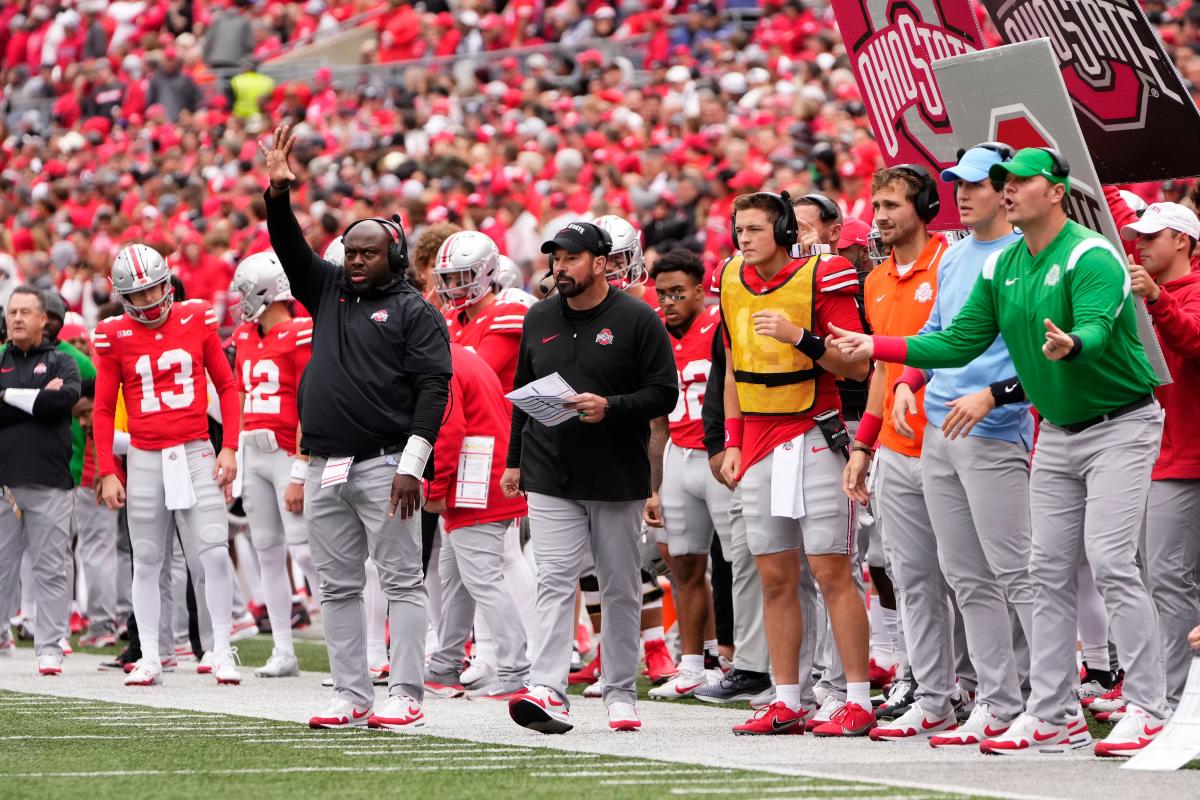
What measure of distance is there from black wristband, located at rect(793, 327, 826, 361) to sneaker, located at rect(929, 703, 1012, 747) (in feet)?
4.73

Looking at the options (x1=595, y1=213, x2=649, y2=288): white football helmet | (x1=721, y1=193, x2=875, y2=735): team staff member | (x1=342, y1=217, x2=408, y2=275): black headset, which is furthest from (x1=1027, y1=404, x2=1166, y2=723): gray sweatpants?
(x1=595, y1=213, x2=649, y2=288): white football helmet

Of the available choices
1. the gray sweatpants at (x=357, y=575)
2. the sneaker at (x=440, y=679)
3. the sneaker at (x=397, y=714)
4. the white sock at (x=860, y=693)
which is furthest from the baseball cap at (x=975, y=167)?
the sneaker at (x=440, y=679)

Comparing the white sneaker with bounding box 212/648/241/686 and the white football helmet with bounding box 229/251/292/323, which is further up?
the white football helmet with bounding box 229/251/292/323

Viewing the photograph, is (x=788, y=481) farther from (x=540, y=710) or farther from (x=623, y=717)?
(x=540, y=710)

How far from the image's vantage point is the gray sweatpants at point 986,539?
6918 millimetres

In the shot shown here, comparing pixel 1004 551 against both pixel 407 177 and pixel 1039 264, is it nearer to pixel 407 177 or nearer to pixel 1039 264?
pixel 1039 264

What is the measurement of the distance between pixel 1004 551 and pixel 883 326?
3.47 feet

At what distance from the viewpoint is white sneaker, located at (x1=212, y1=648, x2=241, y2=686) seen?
993 centimetres

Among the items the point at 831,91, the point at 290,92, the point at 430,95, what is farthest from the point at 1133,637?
the point at 290,92

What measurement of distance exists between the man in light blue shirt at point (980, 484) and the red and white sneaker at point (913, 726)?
0.28 m

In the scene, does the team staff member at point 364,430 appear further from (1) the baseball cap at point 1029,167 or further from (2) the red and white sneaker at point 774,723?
(1) the baseball cap at point 1029,167

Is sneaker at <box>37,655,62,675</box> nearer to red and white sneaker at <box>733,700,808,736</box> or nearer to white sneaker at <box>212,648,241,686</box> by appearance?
white sneaker at <box>212,648,241,686</box>

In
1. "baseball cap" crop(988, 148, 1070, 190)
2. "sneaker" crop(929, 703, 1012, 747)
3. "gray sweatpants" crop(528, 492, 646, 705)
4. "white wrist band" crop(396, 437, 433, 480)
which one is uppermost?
"baseball cap" crop(988, 148, 1070, 190)

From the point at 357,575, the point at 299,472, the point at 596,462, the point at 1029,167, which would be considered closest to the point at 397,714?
the point at 357,575
